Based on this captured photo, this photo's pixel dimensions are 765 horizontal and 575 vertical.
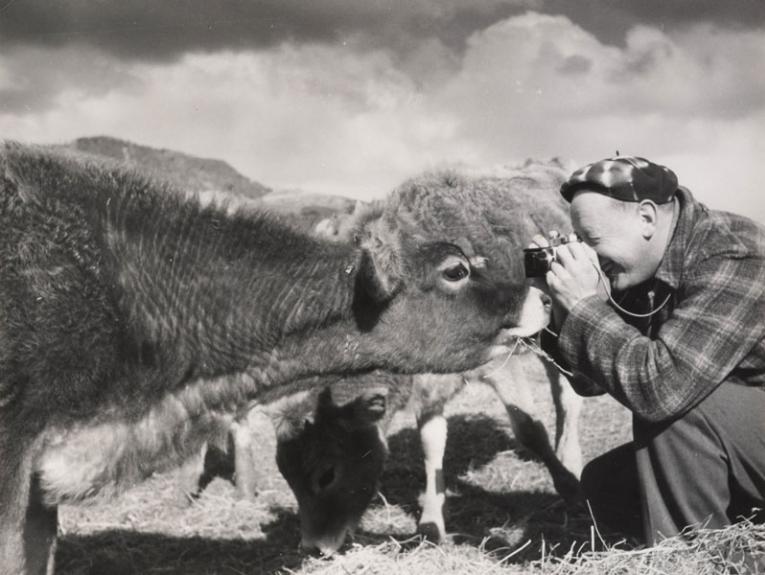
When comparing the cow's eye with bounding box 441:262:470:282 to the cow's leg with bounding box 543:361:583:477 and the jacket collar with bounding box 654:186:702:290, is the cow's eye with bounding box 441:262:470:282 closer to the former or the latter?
the jacket collar with bounding box 654:186:702:290

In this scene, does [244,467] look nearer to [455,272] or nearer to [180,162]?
[455,272]

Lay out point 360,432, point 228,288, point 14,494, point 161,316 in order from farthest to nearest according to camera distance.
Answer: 1. point 360,432
2. point 228,288
3. point 161,316
4. point 14,494

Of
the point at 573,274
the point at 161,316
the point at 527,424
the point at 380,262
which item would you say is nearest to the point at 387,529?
the point at 527,424

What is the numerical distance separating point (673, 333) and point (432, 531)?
9.52 ft

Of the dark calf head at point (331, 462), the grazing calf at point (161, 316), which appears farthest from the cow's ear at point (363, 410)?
the grazing calf at point (161, 316)

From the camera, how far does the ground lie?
17.3 feet

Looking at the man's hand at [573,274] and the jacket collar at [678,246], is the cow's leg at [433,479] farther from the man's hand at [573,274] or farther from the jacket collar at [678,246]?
the jacket collar at [678,246]

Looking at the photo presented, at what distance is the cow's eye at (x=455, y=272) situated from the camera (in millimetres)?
4344

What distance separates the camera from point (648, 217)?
3816 millimetres

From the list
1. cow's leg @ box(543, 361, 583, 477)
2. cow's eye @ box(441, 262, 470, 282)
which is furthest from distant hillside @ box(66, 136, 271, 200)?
cow's eye @ box(441, 262, 470, 282)

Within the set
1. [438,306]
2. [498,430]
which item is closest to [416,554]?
[438,306]

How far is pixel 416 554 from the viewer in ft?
15.9

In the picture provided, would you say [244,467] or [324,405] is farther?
[244,467]

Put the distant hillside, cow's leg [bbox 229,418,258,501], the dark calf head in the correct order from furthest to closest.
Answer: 1. the distant hillside
2. cow's leg [bbox 229,418,258,501]
3. the dark calf head
